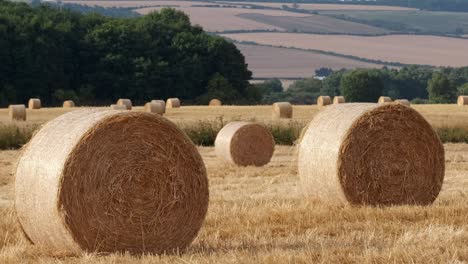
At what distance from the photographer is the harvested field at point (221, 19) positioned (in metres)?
139

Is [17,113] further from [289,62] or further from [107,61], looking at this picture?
[289,62]

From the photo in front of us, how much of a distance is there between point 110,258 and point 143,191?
1.11 meters

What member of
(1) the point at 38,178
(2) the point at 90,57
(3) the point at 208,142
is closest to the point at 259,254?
(1) the point at 38,178

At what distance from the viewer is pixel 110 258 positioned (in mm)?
9930

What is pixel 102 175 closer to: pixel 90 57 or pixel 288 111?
pixel 288 111

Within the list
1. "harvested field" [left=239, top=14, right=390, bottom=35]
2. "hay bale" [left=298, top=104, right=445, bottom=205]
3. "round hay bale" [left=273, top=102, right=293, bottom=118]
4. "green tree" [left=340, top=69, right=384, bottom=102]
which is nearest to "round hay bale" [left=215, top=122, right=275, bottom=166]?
"hay bale" [left=298, top=104, right=445, bottom=205]

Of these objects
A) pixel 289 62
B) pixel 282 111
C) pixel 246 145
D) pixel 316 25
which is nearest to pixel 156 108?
pixel 282 111

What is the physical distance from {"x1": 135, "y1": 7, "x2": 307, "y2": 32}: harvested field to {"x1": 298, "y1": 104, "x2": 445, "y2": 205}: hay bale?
11874cm

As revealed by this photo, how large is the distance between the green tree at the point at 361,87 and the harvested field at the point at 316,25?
61.0m

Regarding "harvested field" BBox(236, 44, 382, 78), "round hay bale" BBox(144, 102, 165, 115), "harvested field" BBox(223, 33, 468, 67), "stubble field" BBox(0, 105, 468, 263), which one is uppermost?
"stubble field" BBox(0, 105, 468, 263)

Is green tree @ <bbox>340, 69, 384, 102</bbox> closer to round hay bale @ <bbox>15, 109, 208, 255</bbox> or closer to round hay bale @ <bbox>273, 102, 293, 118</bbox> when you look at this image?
round hay bale @ <bbox>273, 102, 293, 118</bbox>

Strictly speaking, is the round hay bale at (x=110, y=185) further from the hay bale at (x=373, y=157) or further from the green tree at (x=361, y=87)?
the green tree at (x=361, y=87)

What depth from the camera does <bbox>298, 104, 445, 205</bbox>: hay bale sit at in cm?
1487

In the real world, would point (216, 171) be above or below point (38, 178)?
below
